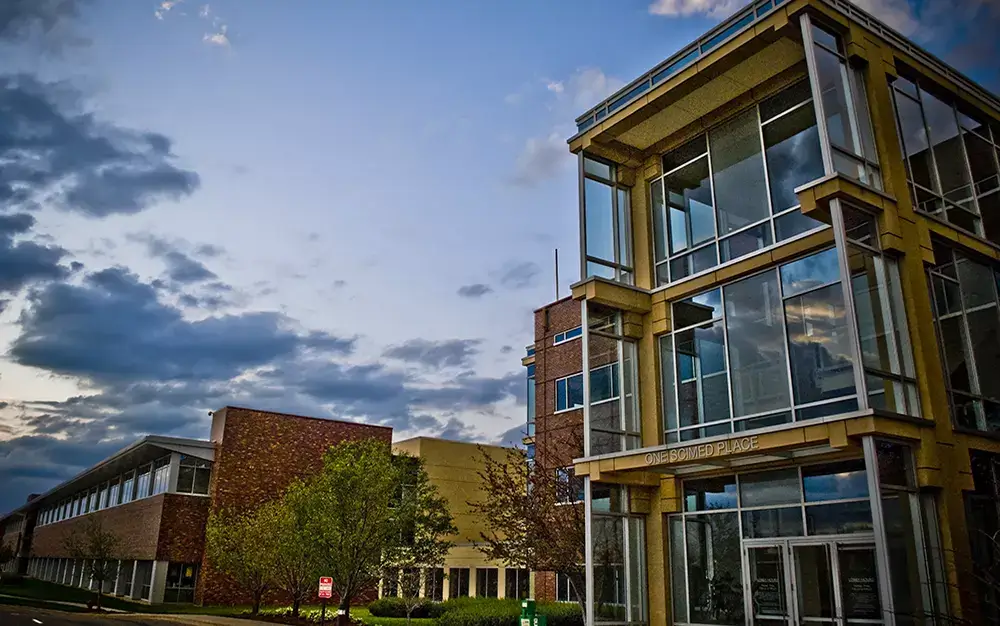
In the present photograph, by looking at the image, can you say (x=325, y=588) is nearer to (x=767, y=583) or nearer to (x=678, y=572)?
(x=678, y=572)

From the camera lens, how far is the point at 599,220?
62.9 ft

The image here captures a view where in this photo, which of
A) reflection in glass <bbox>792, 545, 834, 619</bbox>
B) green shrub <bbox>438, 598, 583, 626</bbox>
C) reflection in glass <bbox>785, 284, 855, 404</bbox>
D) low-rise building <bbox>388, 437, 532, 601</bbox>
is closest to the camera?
reflection in glass <bbox>792, 545, 834, 619</bbox>

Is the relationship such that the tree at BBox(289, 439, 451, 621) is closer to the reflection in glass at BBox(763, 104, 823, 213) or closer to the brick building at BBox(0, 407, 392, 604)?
the brick building at BBox(0, 407, 392, 604)

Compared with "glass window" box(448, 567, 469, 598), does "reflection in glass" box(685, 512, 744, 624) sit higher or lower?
higher

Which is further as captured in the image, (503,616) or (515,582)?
(515,582)

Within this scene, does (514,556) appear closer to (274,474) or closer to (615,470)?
(615,470)

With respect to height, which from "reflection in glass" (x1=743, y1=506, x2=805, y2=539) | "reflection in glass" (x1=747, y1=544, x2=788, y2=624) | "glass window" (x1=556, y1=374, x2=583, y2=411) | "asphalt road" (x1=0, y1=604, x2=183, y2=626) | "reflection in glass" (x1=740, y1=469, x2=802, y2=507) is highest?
"glass window" (x1=556, y1=374, x2=583, y2=411)

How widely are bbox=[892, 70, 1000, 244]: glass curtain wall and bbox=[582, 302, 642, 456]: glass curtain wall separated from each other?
6734mm

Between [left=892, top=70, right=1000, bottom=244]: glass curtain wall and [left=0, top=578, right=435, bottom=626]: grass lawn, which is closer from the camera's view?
[left=892, top=70, right=1000, bottom=244]: glass curtain wall

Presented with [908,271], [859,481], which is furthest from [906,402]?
[908,271]

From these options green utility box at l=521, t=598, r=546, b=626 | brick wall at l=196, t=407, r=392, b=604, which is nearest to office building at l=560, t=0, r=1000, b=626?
green utility box at l=521, t=598, r=546, b=626

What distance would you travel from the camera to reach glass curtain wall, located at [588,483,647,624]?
16.5 metres

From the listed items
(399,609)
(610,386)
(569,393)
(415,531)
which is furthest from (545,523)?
(399,609)

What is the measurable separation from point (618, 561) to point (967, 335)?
27.2 ft
